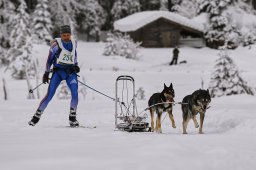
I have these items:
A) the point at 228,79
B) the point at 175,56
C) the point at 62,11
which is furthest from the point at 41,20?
the point at 228,79

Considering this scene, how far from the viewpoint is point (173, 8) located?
5916 cm

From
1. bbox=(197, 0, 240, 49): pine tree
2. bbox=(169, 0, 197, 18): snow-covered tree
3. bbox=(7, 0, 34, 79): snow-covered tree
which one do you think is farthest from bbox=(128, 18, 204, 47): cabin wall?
bbox=(7, 0, 34, 79): snow-covered tree

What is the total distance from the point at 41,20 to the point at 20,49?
15.3 m

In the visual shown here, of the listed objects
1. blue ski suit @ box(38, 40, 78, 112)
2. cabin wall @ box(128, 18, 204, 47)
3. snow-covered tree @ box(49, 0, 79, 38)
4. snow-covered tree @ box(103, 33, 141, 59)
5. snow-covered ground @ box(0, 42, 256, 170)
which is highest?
snow-covered tree @ box(49, 0, 79, 38)

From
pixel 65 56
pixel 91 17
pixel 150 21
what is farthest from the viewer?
pixel 91 17

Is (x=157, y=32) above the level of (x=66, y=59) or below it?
above

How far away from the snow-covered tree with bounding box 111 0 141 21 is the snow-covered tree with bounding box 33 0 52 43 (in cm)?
1349

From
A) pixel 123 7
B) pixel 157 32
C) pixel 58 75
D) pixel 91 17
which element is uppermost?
pixel 123 7

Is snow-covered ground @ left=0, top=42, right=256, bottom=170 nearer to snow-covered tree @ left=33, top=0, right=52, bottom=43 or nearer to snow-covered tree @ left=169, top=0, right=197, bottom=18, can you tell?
snow-covered tree @ left=33, top=0, right=52, bottom=43

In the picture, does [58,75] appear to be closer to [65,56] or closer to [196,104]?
[65,56]

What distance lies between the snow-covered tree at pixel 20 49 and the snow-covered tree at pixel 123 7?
981 inches

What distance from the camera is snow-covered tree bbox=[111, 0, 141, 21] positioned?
5597 cm

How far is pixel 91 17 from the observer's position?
177 ft

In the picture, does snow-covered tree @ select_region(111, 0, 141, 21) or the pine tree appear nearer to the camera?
the pine tree
